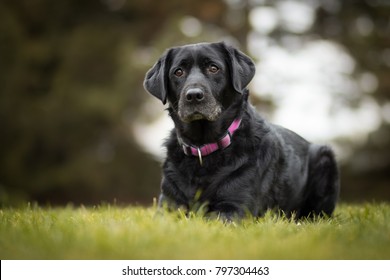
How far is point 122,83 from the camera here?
48.2 feet

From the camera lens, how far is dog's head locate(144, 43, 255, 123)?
15.5 feet

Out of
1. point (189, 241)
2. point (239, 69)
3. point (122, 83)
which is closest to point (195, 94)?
point (239, 69)

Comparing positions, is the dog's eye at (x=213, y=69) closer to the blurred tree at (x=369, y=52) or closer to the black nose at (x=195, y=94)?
the black nose at (x=195, y=94)

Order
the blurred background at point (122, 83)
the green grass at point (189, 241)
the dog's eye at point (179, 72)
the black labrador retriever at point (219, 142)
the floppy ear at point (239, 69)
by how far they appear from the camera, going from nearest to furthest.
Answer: the green grass at point (189, 241) < the black labrador retriever at point (219, 142) < the floppy ear at point (239, 69) < the dog's eye at point (179, 72) < the blurred background at point (122, 83)

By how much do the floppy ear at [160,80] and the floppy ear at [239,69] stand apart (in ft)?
1.97

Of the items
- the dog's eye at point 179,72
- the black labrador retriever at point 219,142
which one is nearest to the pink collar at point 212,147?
the black labrador retriever at point 219,142

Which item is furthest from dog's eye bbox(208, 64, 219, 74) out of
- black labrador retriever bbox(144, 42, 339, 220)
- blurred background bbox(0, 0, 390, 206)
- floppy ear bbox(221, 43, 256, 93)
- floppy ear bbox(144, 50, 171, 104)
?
blurred background bbox(0, 0, 390, 206)

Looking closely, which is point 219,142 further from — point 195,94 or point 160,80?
point 160,80

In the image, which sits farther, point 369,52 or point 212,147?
point 369,52

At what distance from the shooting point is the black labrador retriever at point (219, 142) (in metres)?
4.60

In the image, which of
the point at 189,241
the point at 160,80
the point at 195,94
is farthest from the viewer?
the point at 160,80

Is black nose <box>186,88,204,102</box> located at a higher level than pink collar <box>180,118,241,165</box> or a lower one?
higher

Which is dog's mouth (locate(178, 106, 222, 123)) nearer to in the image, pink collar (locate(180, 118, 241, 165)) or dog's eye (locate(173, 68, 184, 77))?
pink collar (locate(180, 118, 241, 165))

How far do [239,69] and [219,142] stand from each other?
0.76 m
